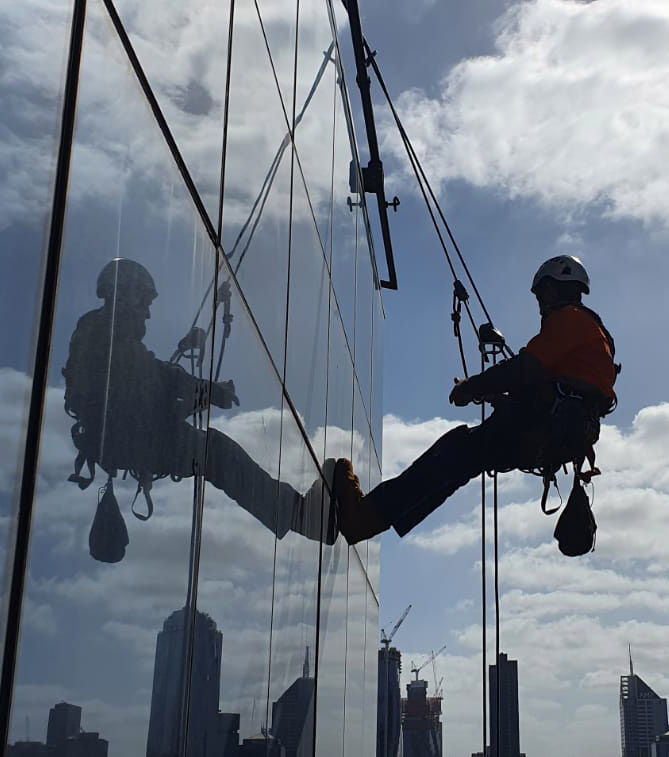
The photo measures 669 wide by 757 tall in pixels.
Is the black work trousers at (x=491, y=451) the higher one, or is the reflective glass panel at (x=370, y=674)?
the black work trousers at (x=491, y=451)

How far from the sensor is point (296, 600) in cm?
732

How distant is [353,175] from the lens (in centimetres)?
1220

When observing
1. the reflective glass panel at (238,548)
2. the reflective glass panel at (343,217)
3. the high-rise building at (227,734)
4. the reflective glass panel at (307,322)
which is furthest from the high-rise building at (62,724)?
the reflective glass panel at (343,217)

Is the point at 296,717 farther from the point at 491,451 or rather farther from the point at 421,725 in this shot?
the point at 421,725

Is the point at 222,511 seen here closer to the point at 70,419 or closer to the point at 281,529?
the point at 281,529

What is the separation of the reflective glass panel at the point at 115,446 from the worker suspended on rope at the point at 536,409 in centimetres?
385

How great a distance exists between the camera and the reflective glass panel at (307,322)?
7270 millimetres

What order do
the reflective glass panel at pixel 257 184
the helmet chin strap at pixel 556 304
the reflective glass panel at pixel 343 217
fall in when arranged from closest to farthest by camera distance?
the reflective glass panel at pixel 257 184 → the helmet chin strap at pixel 556 304 → the reflective glass panel at pixel 343 217

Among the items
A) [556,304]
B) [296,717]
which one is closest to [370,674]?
[296,717]

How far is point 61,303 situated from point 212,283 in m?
1.93

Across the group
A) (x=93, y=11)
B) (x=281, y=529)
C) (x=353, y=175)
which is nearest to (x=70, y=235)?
(x=93, y=11)

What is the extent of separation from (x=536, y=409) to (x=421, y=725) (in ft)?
447

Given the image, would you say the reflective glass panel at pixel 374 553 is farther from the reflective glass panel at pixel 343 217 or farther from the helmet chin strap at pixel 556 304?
the helmet chin strap at pixel 556 304

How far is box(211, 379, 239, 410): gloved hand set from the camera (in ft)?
15.9
